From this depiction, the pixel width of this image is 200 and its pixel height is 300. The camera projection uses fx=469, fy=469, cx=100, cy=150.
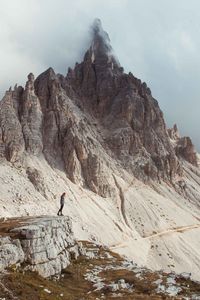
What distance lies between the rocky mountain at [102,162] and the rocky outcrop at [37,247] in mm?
36767

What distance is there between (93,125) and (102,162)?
22.2 m

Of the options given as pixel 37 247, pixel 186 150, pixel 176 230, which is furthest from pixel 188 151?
pixel 37 247

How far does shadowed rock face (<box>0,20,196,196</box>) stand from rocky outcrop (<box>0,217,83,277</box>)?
61501 millimetres

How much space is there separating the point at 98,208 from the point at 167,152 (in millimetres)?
52363

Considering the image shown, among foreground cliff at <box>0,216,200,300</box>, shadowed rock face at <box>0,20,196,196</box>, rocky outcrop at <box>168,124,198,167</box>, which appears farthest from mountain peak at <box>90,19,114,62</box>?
foreground cliff at <box>0,216,200,300</box>

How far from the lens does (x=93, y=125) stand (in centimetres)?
14000

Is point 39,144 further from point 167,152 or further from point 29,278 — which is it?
point 29,278

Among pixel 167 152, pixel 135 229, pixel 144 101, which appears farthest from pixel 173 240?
pixel 144 101

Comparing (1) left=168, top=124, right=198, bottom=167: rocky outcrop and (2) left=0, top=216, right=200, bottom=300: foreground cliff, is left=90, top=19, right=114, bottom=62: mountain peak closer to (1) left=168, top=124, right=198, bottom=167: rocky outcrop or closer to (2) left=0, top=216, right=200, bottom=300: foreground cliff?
(1) left=168, top=124, right=198, bottom=167: rocky outcrop

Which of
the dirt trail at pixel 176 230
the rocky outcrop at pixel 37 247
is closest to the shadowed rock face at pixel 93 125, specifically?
the dirt trail at pixel 176 230

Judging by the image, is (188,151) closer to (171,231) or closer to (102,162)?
(102,162)

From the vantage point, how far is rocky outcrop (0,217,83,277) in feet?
104

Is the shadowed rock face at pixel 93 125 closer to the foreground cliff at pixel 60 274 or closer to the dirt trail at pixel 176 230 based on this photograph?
the dirt trail at pixel 176 230

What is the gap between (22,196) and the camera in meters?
86.6
